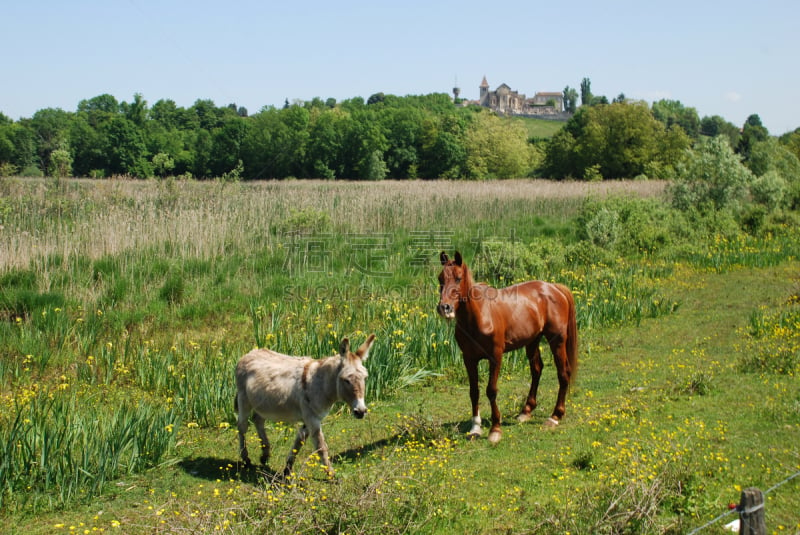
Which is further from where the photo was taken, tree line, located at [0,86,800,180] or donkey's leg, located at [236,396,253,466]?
tree line, located at [0,86,800,180]

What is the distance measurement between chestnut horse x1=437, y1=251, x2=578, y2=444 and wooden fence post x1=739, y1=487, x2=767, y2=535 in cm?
325

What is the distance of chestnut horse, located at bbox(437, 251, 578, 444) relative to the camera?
657 cm

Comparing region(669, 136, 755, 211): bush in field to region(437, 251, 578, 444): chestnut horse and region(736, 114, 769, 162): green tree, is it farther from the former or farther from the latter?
region(736, 114, 769, 162): green tree

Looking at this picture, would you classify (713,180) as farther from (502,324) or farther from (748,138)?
(748,138)

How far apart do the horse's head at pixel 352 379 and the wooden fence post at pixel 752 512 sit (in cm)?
282

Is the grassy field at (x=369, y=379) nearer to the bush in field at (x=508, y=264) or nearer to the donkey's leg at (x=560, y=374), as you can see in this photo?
the bush in field at (x=508, y=264)

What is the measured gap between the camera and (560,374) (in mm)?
7285

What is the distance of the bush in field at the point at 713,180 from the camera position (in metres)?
23.7

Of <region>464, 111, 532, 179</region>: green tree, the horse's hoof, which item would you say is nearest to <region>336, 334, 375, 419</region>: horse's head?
the horse's hoof

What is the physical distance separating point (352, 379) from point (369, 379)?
3.06m

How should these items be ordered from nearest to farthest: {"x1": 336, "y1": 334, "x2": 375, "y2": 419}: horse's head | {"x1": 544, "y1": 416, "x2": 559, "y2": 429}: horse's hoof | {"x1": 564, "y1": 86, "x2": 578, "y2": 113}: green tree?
{"x1": 336, "y1": 334, "x2": 375, "y2": 419}: horse's head < {"x1": 544, "y1": 416, "x2": 559, "y2": 429}: horse's hoof < {"x1": 564, "y1": 86, "x2": 578, "y2": 113}: green tree

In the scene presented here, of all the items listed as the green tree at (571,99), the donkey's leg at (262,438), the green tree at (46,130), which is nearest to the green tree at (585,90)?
the green tree at (571,99)

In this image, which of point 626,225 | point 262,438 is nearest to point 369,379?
point 262,438

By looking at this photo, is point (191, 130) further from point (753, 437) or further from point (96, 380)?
point (753, 437)
